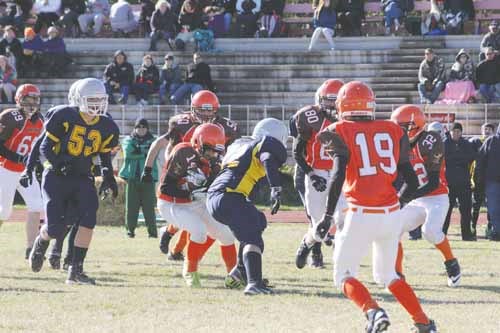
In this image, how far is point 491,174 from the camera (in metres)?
16.6

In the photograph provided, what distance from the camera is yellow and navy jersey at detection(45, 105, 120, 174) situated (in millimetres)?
10664

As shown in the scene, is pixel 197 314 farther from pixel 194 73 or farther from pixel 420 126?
pixel 194 73

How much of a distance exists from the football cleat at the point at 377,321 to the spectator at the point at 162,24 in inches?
642

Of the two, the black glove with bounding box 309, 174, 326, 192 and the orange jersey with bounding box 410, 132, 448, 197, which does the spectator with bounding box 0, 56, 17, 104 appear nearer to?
the black glove with bounding box 309, 174, 326, 192

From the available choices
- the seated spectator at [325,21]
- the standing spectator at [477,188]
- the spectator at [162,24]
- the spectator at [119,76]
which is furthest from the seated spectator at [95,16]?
the standing spectator at [477,188]

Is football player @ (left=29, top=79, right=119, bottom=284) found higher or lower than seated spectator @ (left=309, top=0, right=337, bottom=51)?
lower

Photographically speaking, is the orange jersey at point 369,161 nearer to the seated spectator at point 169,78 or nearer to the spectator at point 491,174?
the spectator at point 491,174

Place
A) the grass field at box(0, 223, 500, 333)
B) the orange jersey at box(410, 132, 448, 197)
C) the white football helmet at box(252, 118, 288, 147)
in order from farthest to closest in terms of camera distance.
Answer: the orange jersey at box(410, 132, 448, 197), the white football helmet at box(252, 118, 288, 147), the grass field at box(0, 223, 500, 333)

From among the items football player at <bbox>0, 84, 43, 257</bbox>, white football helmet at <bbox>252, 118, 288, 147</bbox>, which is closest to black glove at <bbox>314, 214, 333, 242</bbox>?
white football helmet at <bbox>252, 118, 288, 147</bbox>

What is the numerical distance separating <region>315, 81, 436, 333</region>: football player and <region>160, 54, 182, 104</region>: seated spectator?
45.8 feet

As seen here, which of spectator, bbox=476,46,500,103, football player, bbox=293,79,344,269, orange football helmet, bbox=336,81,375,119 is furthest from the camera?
spectator, bbox=476,46,500,103

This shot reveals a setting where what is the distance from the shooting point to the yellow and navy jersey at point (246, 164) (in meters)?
9.90

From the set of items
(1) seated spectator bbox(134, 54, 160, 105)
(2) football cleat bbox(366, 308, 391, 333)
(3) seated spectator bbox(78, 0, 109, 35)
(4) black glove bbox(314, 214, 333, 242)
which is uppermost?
(3) seated spectator bbox(78, 0, 109, 35)

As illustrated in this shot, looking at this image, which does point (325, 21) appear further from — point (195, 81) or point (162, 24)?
point (162, 24)
